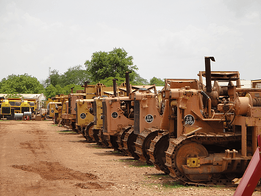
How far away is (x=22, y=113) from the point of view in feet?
189

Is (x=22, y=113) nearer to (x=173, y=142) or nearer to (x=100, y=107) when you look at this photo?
(x=100, y=107)

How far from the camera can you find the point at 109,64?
219 feet

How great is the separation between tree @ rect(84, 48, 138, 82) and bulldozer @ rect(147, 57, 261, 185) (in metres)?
54.5

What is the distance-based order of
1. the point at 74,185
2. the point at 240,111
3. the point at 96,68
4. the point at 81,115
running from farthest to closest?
the point at 96,68, the point at 81,115, the point at 74,185, the point at 240,111

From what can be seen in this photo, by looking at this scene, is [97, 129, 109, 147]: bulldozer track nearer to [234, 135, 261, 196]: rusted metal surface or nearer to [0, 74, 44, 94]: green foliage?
[234, 135, 261, 196]: rusted metal surface

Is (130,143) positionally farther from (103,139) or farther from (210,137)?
(210,137)

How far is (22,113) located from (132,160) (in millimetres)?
45021

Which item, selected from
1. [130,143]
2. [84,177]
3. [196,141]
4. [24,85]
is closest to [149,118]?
[130,143]

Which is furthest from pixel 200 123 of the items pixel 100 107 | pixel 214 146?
pixel 100 107

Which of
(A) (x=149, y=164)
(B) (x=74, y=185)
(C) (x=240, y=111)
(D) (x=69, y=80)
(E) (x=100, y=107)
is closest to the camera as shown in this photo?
(C) (x=240, y=111)

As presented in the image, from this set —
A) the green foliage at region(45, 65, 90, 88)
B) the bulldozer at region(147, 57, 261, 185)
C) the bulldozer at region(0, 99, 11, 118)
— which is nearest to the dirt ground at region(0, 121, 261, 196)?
the bulldozer at region(147, 57, 261, 185)

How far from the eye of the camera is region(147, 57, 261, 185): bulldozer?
31.1 feet

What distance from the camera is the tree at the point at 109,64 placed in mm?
66062

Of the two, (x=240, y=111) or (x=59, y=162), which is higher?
(x=240, y=111)
